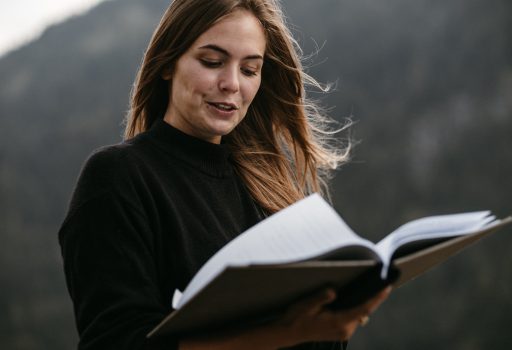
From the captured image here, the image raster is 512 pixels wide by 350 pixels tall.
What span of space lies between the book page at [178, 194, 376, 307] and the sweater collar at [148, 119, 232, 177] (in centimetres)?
57

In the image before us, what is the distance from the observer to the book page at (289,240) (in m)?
1.11

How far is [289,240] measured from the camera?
114 centimetres

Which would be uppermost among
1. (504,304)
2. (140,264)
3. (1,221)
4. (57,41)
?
(57,41)

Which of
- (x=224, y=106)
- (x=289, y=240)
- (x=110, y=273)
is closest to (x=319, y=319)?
(x=289, y=240)

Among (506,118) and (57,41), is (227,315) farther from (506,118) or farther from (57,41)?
→ (57,41)

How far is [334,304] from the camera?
1.25 metres

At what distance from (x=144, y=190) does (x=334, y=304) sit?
461 mm

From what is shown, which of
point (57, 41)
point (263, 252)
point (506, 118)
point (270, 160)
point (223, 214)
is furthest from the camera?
point (57, 41)

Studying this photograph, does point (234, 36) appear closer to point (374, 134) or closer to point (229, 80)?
point (229, 80)

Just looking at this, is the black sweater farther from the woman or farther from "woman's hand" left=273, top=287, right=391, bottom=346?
"woman's hand" left=273, top=287, right=391, bottom=346

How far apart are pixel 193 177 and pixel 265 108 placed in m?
0.50

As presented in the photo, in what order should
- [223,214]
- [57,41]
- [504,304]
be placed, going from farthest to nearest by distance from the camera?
1. [57,41]
2. [504,304]
3. [223,214]

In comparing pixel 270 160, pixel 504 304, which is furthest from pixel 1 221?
pixel 270 160

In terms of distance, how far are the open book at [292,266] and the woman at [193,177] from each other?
35mm
